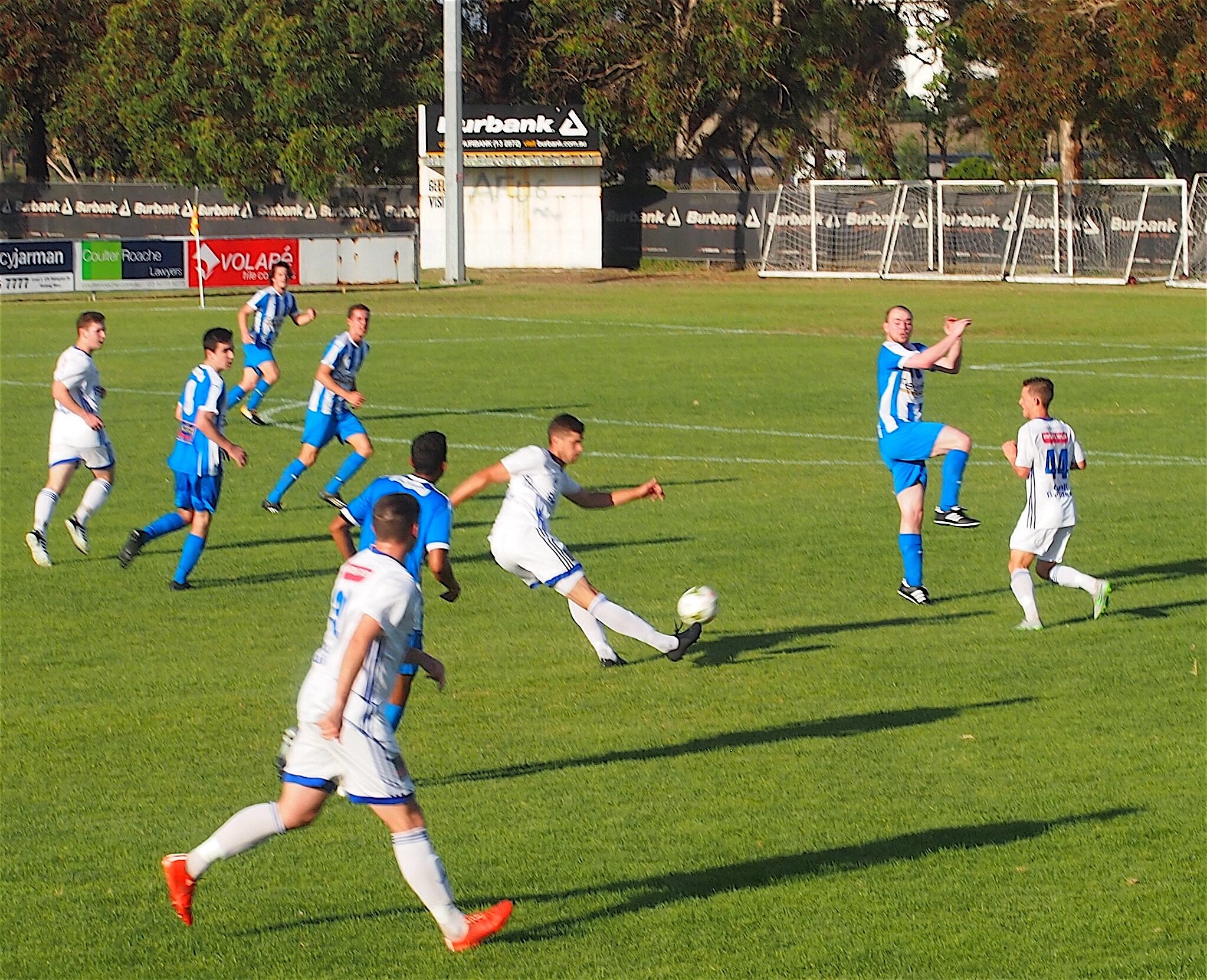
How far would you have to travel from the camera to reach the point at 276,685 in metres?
Answer: 11.4

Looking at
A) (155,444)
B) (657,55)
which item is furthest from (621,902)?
(657,55)

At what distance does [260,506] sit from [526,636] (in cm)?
621

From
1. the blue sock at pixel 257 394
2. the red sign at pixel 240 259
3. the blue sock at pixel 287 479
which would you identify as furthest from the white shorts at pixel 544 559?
the red sign at pixel 240 259

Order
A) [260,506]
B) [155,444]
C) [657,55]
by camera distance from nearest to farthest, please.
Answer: [260,506]
[155,444]
[657,55]

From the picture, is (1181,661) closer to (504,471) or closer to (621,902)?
(504,471)

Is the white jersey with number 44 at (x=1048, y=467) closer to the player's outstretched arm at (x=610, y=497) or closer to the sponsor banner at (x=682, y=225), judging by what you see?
the player's outstretched arm at (x=610, y=497)

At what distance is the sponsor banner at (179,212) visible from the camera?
211 ft

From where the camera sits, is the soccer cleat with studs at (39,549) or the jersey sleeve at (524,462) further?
the soccer cleat with studs at (39,549)

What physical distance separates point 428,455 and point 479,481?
1219 millimetres

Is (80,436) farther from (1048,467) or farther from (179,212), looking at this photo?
(179,212)

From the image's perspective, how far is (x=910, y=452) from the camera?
14.2 m

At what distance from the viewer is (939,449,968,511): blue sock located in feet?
50.2

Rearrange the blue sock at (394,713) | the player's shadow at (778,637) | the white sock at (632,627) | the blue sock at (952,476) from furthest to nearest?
the blue sock at (952,476) < the player's shadow at (778,637) < the white sock at (632,627) < the blue sock at (394,713)

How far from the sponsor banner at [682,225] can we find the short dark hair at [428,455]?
1936 inches
